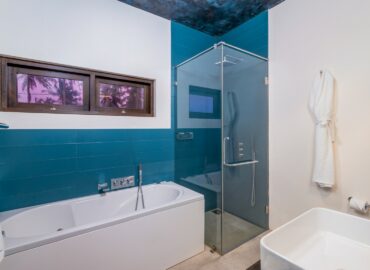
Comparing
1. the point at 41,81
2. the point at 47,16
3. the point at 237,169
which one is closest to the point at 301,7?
the point at 237,169

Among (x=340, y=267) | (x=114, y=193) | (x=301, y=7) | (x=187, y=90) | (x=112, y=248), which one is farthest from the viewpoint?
(x=187, y=90)

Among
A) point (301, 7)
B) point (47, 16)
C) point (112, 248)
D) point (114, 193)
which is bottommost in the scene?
point (112, 248)

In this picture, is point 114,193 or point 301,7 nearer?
point 301,7

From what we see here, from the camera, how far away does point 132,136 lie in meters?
2.40

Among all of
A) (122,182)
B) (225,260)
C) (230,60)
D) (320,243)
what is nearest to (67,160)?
(122,182)

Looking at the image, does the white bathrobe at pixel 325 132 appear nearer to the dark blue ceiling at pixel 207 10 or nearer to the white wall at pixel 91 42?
the dark blue ceiling at pixel 207 10

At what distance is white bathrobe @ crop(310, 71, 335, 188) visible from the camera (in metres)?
1.82

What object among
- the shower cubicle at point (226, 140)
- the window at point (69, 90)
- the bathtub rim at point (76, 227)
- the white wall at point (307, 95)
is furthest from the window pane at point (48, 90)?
the white wall at point (307, 95)

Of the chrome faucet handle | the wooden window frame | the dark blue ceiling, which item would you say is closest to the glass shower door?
the dark blue ceiling

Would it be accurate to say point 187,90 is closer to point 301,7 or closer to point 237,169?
point 237,169

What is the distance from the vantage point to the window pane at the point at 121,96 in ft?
7.54

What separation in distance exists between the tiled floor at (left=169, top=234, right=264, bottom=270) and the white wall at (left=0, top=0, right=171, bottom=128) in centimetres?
158

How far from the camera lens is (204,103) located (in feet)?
8.03

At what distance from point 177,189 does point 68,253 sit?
1232mm
